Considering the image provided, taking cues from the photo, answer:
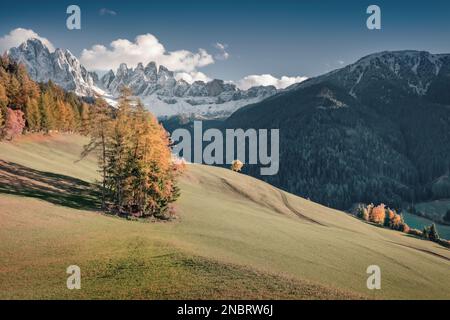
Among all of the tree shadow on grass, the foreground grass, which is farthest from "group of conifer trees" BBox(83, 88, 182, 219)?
the foreground grass

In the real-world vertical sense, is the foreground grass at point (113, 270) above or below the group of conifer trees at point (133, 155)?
below

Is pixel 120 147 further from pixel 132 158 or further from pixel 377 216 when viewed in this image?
pixel 377 216

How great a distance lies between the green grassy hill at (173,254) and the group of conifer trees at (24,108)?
18.5 m

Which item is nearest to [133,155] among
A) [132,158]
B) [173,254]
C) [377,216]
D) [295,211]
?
[132,158]

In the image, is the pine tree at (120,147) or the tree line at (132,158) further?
the tree line at (132,158)

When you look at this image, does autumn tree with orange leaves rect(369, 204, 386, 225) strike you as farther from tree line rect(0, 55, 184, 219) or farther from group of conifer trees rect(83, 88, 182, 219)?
group of conifer trees rect(83, 88, 182, 219)

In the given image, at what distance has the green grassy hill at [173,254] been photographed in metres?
28.0

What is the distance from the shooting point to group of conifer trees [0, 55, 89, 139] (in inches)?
3465

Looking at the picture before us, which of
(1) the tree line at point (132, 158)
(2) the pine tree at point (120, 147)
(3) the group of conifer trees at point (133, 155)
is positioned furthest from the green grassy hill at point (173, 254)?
(3) the group of conifer trees at point (133, 155)

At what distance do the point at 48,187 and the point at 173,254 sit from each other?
108ft

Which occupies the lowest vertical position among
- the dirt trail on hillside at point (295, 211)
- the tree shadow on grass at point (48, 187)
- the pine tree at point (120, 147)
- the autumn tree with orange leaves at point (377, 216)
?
the autumn tree with orange leaves at point (377, 216)

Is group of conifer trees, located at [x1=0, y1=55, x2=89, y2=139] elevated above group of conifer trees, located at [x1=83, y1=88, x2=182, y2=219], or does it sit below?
above

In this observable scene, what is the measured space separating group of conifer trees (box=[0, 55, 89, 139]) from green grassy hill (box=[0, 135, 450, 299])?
18.5m

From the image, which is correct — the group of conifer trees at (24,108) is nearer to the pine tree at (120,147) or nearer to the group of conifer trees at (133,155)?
the group of conifer trees at (133,155)
